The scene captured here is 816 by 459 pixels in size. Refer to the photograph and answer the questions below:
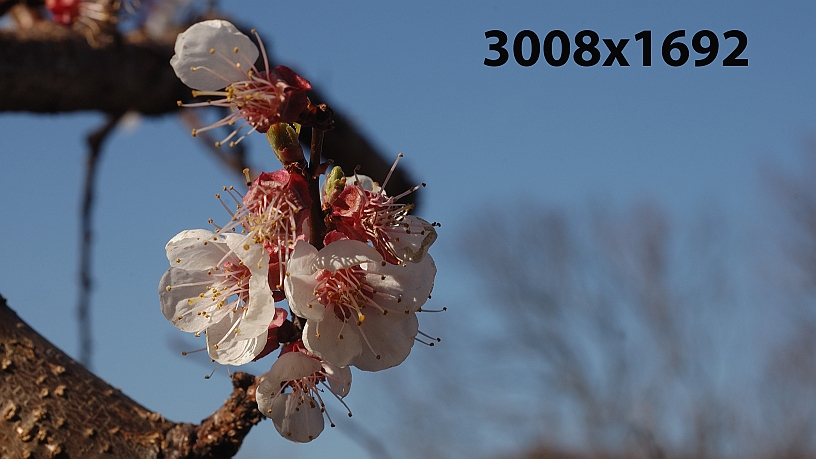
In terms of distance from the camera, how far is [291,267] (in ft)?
2.82

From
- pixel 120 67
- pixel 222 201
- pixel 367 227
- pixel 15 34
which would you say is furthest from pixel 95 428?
pixel 120 67

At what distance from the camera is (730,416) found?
1504 cm

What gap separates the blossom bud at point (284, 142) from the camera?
90 centimetres

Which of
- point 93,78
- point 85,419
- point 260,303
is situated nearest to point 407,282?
point 260,303

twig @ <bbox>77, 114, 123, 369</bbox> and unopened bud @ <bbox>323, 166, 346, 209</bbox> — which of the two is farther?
twig @ <bbox>77, 114, 123, 369</bbox>

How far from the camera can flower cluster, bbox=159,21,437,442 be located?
0.89 m

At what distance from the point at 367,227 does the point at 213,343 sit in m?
0.25

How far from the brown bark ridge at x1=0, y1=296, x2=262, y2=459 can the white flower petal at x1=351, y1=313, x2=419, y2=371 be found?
266mm

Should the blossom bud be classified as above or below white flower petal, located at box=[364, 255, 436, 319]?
above

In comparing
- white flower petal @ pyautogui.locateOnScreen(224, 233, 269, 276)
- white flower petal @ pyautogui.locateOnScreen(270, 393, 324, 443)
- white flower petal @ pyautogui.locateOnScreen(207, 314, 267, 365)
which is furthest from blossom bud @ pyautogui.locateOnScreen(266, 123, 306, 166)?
white flower petal @ pyautogui.locateOnScreen(270, 393, 324, 443)

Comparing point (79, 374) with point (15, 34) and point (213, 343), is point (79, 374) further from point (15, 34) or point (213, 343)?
point (15, 34)

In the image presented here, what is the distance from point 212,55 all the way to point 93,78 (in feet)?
6.00

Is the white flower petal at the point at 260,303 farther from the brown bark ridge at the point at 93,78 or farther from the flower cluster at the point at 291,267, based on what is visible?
the brown bark ridge at the point at 93,78

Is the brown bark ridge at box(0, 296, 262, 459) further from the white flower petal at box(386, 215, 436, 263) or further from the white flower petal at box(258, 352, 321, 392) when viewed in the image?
the white flower petal at box(386, 215, 436, 263)
